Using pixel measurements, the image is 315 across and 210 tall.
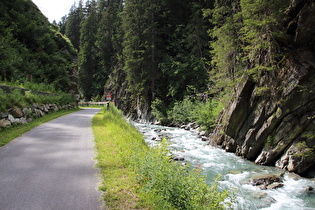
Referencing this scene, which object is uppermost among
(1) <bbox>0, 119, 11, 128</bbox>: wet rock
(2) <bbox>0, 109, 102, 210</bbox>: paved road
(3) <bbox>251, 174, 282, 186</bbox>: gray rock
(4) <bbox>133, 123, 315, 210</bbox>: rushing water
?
(1) <bbox>0, 119, 11, 128</bbox>: wet rock

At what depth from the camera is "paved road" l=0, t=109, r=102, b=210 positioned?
11.9 ft

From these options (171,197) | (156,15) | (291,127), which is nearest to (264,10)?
(291,127)

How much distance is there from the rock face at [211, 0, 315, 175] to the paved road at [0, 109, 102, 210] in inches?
296

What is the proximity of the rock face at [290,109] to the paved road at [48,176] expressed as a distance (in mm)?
7530

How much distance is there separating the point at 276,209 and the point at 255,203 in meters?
0.52

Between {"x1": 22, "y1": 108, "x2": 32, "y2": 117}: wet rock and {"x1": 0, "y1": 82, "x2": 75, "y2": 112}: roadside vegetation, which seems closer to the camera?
{"x1": 0, "y1": 82, "x2": 75, "y2": 112}: roadside vegetation

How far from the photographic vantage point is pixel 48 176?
4684 mm

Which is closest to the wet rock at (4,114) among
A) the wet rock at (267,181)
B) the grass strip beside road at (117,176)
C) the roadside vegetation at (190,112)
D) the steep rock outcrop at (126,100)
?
the grass strip beside road at (117,176)

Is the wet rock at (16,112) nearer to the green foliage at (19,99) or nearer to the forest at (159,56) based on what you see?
the green foliage at (19,99)

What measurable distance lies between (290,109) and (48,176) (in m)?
9.28

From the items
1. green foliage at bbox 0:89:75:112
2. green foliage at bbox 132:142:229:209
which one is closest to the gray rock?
green foliage at bbox 132:142:229:209

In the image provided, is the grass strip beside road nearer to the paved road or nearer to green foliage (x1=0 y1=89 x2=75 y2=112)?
the paved road

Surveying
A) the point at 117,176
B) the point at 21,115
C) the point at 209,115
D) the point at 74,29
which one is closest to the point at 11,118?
the point at 21,115

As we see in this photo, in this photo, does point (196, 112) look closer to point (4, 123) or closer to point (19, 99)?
point (19, 99)
